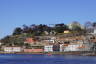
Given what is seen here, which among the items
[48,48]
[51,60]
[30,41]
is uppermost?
[30,41]

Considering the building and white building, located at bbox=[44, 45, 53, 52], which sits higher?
the building

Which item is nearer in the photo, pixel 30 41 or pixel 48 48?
pixel 48 48

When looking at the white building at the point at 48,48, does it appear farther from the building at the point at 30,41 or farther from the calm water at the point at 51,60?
the calm water at the point at 51,60

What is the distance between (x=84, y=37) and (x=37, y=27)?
25690mm

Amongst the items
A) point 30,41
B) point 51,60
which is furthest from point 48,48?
point 51,60

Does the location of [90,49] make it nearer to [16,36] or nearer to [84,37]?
[84,37]

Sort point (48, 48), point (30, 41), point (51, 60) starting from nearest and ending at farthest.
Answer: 1. point (51, 60)
2. point (48, 48)
3. point (30, 41)

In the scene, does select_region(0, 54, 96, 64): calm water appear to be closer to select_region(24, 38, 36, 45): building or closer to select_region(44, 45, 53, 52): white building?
select_region(44, 45, 53, 52): white building

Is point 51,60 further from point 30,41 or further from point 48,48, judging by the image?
point 30,41

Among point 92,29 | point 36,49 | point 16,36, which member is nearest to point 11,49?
point 36,49

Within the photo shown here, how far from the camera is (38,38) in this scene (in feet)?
499

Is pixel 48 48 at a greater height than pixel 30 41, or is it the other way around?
pixel 30 41

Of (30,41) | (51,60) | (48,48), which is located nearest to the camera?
(51,60)

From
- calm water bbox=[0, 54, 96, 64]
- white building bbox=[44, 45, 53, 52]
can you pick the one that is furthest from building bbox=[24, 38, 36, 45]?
calm water bbox=[0, 54, 96, 64]
